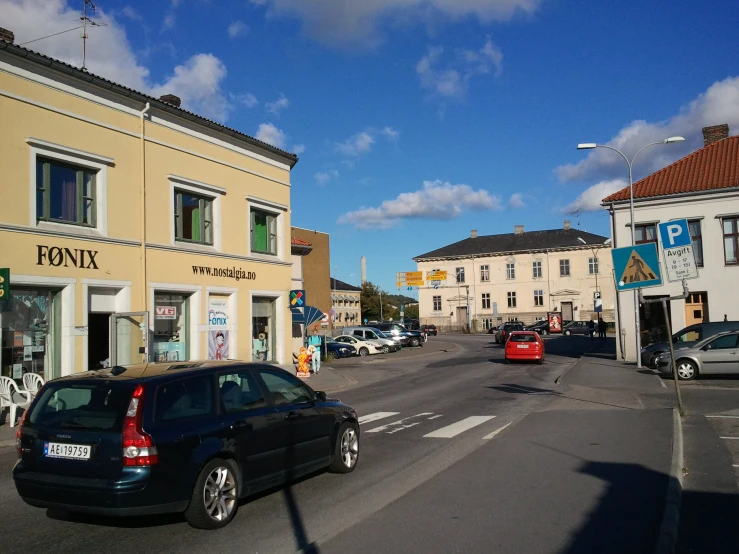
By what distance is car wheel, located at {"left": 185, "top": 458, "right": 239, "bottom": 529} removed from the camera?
243 inches

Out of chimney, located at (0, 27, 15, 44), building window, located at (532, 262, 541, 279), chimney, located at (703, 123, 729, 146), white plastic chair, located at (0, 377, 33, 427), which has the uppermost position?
chimney, located at (703, 123, 729, 146)

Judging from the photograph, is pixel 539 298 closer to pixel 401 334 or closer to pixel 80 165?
pixel 401 334

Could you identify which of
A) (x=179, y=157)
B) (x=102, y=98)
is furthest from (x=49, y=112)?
(x=179, y=157)

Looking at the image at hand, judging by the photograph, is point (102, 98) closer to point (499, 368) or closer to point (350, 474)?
point (350, 474)

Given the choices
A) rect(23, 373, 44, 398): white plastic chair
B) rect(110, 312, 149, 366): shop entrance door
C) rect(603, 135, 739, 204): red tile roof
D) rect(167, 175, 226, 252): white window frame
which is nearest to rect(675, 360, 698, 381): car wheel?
rect(603, 135, 739, 204): red tile roof

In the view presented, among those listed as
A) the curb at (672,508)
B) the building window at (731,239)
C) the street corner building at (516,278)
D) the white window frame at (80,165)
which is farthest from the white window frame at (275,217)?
the street corner building at (516,278)

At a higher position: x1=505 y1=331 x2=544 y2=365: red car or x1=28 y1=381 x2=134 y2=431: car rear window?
x1=28 y1=381 x2=134 y2=431: car rear window

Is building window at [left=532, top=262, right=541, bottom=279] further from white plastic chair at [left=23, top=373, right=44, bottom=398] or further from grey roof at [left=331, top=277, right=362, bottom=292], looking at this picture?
white plastic chair at [left=23, top=373, right=44, bottom=398]

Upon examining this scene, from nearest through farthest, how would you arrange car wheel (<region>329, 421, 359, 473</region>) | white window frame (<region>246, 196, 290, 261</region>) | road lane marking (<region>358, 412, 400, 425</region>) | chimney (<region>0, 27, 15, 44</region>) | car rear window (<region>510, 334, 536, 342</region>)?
car wheel (<region>329, 421, 359, 473</region>), road lane marking (<region>358, 412, 400, 425</region>), chimney (<region>0, 27, 15, 44</region>), white window frame (<region>246, 196, 290, 261</region>), car rear window (<region>510, 334, 536, 342</region>)

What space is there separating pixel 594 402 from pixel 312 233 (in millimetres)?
27577

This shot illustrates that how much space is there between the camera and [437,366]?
101ft

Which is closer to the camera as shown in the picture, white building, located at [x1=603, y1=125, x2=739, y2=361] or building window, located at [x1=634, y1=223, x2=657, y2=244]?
white building, located at [x1=603, y1=125, x2=739, y2=361]

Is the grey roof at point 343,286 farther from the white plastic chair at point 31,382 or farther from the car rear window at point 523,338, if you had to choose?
the white plastic chair at point 31,382

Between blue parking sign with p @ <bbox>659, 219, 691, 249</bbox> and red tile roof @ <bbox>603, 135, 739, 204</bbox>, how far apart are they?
774 inches
